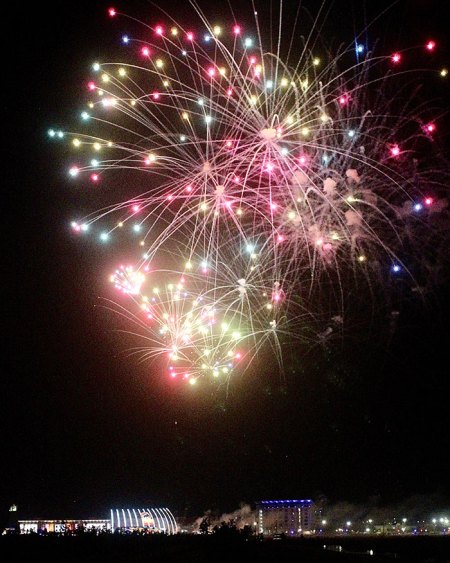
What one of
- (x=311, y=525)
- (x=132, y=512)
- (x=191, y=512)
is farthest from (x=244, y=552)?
(x=311, y=525)

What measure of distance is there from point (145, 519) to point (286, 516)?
54.4 meters

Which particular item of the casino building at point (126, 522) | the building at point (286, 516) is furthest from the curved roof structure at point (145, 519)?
the building at point (286, 516)

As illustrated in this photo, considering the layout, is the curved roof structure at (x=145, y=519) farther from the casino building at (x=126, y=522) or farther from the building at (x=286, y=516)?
the building at (x=286, y=516)

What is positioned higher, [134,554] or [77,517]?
[77,517]

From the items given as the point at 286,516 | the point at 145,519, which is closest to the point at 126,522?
the point at 145,519

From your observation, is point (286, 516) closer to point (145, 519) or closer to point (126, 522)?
point (145, 519)

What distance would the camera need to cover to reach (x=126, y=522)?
190 ft

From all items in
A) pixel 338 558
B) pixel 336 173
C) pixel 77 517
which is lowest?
pixel 338 558

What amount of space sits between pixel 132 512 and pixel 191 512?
86.9 feet

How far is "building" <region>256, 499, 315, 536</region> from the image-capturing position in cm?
10756

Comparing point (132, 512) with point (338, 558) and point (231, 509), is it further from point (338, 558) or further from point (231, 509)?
point (338, 558)

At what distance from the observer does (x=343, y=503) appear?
3839 inches

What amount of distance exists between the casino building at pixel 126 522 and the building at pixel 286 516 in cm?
3932

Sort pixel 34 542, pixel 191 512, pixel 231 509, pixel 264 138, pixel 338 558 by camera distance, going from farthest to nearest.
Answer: pixel 231 509
pixel 191 512
pixel 338 558
pixel 34 542
pixel 264 138
